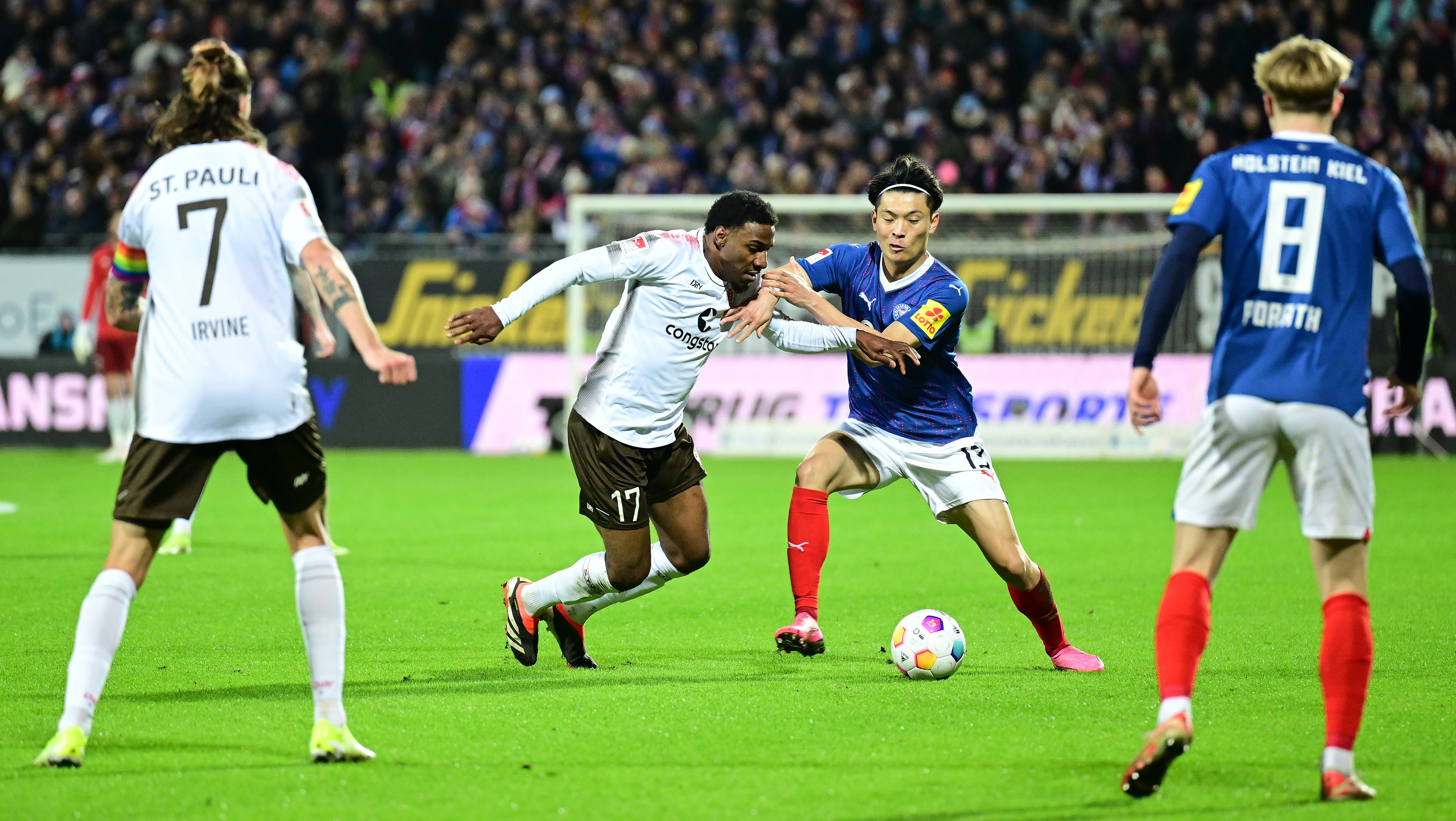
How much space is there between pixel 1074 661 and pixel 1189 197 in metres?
2.59

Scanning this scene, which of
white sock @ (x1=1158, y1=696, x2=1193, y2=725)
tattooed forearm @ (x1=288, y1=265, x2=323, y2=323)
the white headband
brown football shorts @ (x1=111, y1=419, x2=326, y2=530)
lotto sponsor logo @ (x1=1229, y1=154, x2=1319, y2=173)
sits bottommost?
white sock @ (x1=1158, y1=696, x2=1193, y2=725)

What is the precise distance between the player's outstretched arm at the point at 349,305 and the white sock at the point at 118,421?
13177mm

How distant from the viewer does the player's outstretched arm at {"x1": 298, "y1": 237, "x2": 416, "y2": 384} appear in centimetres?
440

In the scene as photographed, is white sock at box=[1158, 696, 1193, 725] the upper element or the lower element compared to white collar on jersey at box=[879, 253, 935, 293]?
lower

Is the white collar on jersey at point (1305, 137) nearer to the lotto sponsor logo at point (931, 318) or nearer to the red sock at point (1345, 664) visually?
the red sock at point (1345, 664)

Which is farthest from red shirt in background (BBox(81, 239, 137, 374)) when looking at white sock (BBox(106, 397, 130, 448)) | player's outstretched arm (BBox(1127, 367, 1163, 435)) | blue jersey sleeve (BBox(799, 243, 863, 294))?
player's outstretched arm (BBox(1127, 367, 1163, 435))

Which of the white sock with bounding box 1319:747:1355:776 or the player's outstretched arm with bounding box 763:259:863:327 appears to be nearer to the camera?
the white sock with bounding box 1319:747:1355:776

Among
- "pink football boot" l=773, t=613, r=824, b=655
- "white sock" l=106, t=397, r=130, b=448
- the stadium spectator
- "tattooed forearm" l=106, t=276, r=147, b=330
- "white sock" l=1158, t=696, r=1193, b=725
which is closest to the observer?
"white sock" l=1158, t=696, r=1193, b=725

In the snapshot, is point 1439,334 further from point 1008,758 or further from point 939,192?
point 1008,758

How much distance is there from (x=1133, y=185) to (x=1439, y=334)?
13.3 feet

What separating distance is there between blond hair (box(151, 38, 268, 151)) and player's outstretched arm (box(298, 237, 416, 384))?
1.50ft

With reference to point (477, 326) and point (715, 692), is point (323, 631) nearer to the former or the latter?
point (477, 326)

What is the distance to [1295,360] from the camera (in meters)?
4.23

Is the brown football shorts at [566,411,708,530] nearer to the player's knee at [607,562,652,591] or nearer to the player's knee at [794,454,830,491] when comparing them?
the player's knee at [607,562,652,591]
